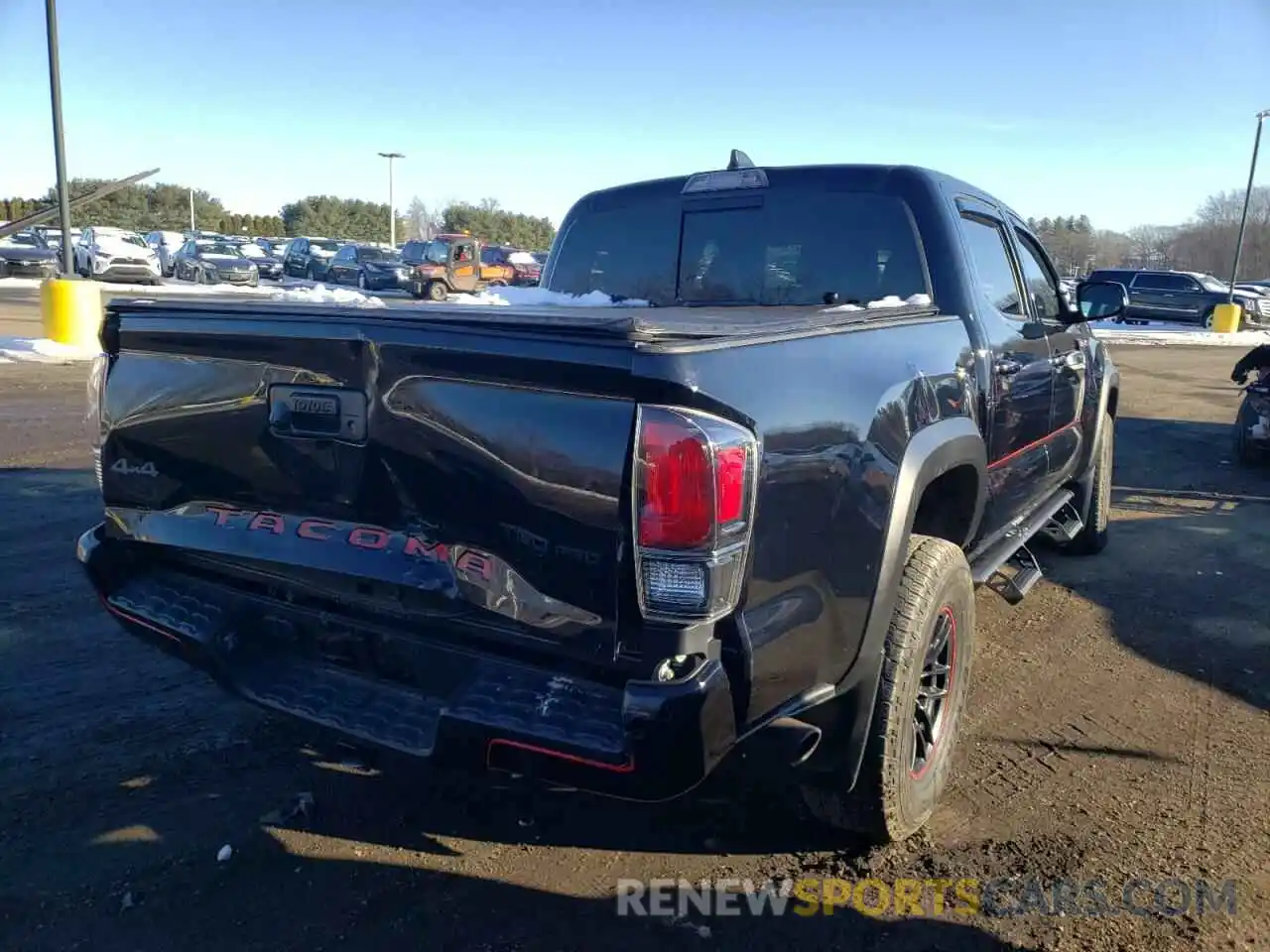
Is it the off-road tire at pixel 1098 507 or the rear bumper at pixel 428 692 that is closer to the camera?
the rear bumper at pixel 428 692

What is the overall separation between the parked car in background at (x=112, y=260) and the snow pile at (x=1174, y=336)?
89.9ft

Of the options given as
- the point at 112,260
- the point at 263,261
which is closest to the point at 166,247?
the point at 263,261

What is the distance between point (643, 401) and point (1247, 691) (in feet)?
11.2

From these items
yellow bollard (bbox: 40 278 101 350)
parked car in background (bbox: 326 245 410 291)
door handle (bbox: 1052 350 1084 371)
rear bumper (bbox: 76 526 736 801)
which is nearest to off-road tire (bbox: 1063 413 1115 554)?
door handle (bbox: 1052 350 1084 371)

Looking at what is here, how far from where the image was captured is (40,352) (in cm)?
1404

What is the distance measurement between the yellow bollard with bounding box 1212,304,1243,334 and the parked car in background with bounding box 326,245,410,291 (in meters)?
23.2

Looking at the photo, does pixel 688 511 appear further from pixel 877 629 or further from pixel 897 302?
pixel 897 302

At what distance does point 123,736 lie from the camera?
136 inches

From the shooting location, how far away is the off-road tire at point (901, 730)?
2.68 m

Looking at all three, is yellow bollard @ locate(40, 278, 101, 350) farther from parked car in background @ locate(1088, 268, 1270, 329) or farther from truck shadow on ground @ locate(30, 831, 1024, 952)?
parked car in background @ locate(1088, 268, 1270, 329)

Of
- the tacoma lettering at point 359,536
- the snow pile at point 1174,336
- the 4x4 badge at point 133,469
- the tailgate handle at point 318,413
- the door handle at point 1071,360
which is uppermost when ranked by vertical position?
the door handle at point 1071,360

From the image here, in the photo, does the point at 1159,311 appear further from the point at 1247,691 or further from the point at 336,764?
the point at 336,764

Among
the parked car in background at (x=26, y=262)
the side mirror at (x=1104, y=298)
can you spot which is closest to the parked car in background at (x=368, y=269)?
the parked car in background at (x=26, y=262)

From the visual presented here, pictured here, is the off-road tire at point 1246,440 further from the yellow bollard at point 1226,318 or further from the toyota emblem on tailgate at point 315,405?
the yellow bollard at point 1226,318
